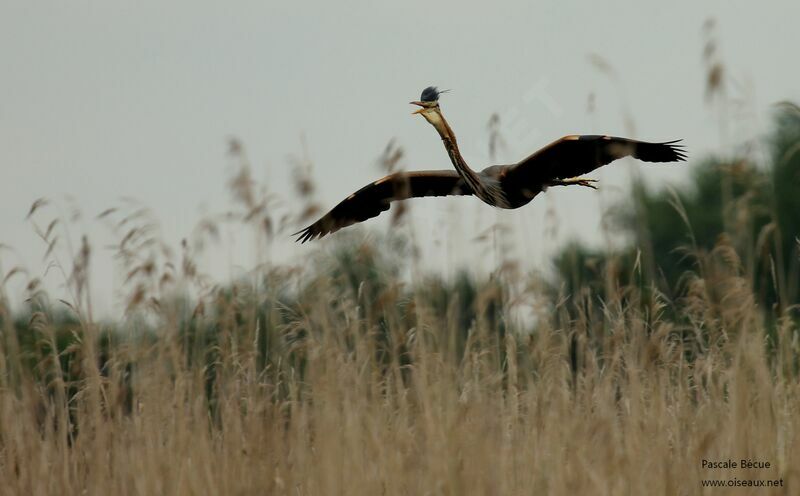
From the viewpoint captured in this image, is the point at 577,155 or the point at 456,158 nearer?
the point at 456,158

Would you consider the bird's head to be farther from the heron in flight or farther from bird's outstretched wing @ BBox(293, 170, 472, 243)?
bird's outstretched wing @ BBox(293, 170, 472, 243)

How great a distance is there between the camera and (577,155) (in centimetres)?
622

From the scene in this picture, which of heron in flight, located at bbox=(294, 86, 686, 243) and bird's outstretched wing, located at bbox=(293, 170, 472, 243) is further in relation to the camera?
bird's outstretched wing, located at bbox=(293, 170, 472, 243)

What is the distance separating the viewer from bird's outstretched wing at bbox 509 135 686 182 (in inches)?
231

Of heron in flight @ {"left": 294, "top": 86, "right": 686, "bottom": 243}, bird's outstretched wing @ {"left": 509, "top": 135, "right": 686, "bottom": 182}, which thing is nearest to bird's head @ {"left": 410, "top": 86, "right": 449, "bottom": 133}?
heron in flight @ {"left": 294, "top": 86, "right": 686, "bottom": 243}

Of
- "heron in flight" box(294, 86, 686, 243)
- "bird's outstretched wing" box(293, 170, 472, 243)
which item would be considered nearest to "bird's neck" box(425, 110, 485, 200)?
"heron in flight" box(294, 86, 686, 243)

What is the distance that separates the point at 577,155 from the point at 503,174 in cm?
47

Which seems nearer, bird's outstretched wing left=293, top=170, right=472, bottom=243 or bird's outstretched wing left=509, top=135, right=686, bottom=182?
bird's outstretched wing left=509, top=135, right=686, bottom=182

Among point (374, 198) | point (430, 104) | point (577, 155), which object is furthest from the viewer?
point (374, 198)

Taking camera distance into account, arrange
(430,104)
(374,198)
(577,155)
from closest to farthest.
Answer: (430,104)
(577,155)
(374,198)

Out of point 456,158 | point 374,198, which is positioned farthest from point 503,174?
point 374,198

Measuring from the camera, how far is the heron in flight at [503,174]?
5.74 m

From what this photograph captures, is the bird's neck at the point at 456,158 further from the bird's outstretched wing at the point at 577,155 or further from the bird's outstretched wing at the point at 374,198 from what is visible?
the bird's outstretched wing at the point at 374,198

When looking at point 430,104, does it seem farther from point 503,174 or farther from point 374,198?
point 374,198
